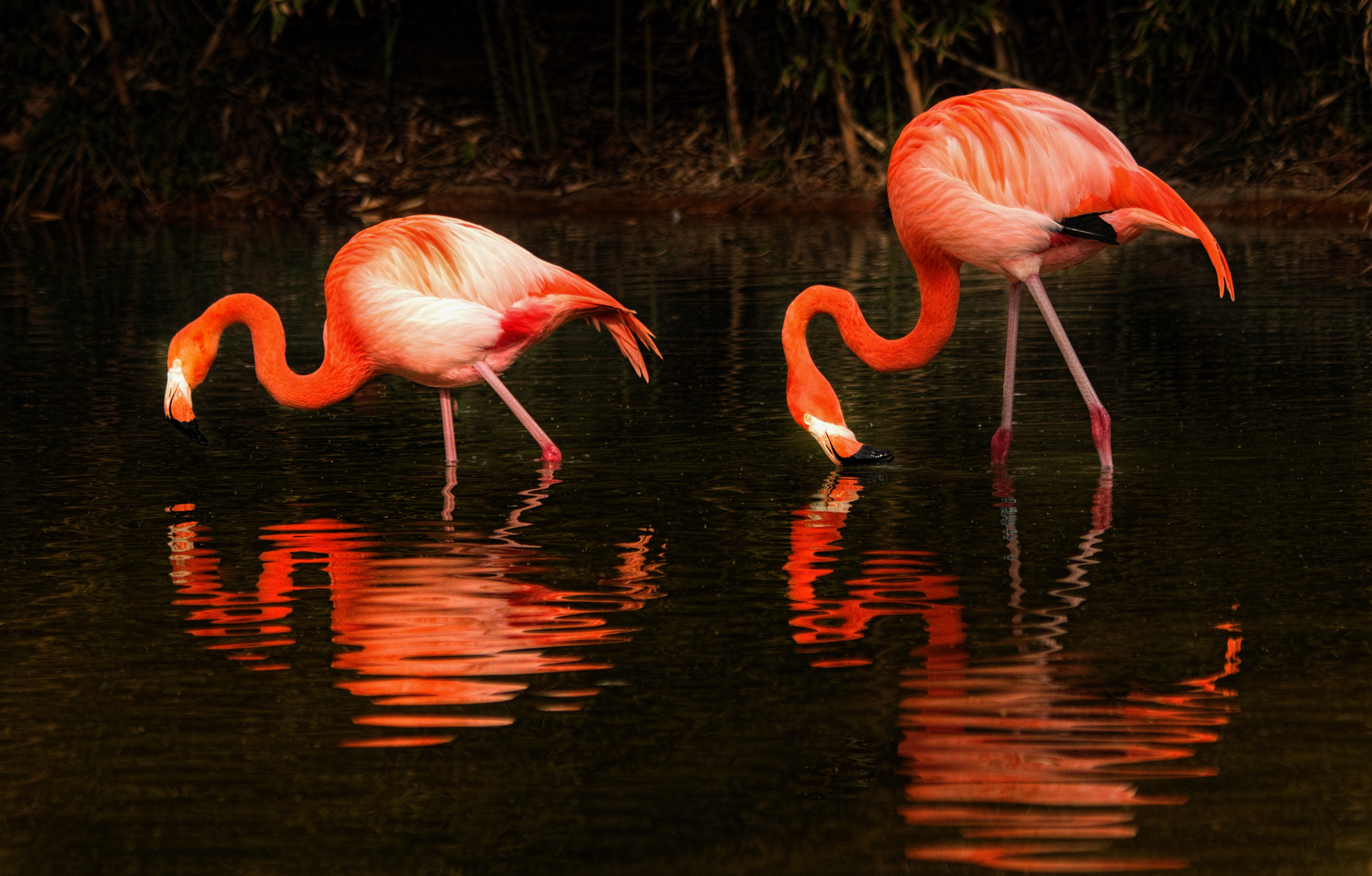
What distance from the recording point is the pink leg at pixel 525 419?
19.7 feet

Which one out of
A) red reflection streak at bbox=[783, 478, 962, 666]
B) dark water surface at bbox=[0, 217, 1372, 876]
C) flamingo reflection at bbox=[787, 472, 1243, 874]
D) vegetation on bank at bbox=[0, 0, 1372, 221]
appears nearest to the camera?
flamingo reflection at bbox=[787, 472, 1243, 874]

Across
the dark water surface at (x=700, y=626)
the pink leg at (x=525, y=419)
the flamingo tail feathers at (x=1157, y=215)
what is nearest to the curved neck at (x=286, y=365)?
the dark water surface at (x=700, y=626)

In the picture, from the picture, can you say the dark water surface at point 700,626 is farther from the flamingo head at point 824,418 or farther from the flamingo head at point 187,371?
the flamingo head at point 187,371

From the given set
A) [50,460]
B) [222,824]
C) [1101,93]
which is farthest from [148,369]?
[1101,93]

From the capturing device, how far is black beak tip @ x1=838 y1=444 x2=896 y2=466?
559cm

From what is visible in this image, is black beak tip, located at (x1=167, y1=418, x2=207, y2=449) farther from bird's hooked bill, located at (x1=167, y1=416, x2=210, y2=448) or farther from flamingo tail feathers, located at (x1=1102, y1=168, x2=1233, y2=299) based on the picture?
flamingo tail feathers, located at (x1=1102, y1=168, x2=1233, y2=299)

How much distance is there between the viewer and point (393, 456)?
6336 mm

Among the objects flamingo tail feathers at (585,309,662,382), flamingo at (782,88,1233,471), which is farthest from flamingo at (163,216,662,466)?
flamingo at (782,88,1233,471)

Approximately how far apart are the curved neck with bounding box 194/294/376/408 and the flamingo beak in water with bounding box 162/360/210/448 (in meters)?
0.28

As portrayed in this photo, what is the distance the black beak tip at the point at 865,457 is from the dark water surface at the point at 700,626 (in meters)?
0.07

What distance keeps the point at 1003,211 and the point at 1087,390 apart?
0.60m

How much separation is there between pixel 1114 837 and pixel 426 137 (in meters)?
15.7

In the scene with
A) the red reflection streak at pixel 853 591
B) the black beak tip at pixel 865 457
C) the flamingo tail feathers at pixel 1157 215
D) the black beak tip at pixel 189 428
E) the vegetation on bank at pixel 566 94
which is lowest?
the red reflection streak at pixel 853 591

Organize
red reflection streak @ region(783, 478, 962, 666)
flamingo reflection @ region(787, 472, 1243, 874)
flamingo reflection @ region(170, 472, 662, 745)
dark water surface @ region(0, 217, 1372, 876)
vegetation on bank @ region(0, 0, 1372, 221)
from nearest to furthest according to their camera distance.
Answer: flamingo reflection @ region(787, 472, 1243, 874) < dark water surface @ region(0, 217, 1372, 876) < flamingo reflection @ region(170, 472, 662, 745) < red reflection streak @ region(783, 478, 962, 666) < vegetation on bank @ region(0, 0, 1372, 221)
